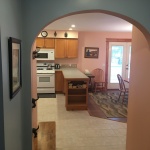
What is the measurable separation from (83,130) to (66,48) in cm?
383

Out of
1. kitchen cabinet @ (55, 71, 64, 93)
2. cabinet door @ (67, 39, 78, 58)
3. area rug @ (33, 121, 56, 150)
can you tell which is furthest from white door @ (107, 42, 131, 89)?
area rug @ (33, 121, 56, 150)

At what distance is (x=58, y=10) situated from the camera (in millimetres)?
1722

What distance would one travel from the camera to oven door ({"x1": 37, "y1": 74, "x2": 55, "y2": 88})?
21.8ft

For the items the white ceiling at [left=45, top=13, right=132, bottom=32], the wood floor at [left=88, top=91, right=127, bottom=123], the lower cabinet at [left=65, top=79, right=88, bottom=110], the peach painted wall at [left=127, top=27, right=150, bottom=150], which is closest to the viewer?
the peach painted wall at [left=127, top=27, right=150, bottom=150]

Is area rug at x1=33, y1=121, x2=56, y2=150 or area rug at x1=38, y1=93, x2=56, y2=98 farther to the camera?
area rug at x1=38, y1=93, x2=56, y2=98

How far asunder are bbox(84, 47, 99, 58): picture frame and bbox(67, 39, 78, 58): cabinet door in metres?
0.61

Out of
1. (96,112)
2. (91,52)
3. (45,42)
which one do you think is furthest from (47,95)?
(91,52)

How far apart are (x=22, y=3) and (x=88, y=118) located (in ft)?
11.7

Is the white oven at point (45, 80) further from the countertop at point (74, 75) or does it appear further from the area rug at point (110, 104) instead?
the area rug at point (110, 104)

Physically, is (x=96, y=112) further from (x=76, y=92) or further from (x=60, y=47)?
(x=60, y=47)

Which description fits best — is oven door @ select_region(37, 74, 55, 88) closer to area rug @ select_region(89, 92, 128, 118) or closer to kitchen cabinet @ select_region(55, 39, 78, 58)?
kitchen cabinet @ select_region(55, 39, 78, 58)

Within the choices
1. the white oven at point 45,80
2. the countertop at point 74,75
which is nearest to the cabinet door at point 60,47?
the white oven at point 45,80

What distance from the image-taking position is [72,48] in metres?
7.02

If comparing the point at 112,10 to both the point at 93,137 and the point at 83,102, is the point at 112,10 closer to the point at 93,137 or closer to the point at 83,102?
the point at 93,137
